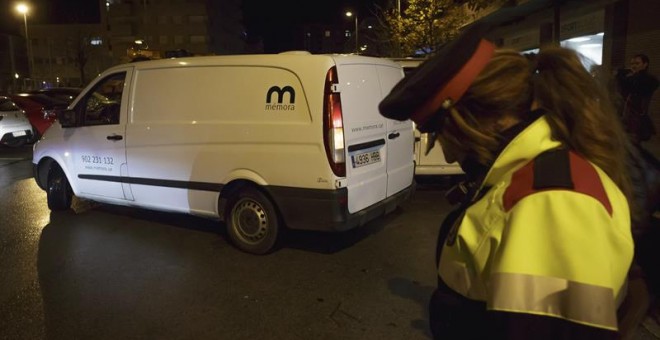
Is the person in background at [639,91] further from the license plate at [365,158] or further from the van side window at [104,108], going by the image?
the van side window at [104,108]

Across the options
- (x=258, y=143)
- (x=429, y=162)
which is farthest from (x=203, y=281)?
(x=429, y=162)

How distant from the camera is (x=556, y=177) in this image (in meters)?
1.11

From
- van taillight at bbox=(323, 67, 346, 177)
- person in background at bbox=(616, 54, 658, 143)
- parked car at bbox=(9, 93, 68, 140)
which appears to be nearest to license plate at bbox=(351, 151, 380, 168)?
van taillight at bbox=(323, 67, 346, 177)

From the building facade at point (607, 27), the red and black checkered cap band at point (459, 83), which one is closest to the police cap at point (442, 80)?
the red and black checkered cap band at point (459, 83)

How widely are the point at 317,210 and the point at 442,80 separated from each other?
382 centimetres

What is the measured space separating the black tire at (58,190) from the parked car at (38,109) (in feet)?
27.6

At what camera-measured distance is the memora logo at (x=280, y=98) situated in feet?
16.3

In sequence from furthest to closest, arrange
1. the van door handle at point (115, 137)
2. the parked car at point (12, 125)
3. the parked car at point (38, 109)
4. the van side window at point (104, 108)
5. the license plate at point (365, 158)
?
the parked car at point (38, 109) < the parked car at point (12, 125) < the van side window at point (104, 108) < the van door handle at point (115, 137) < the license plate at point (365, 158)

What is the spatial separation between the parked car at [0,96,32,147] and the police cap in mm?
15501

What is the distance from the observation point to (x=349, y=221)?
196 inches

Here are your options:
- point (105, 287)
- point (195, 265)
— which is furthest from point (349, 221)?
point (105, 287)

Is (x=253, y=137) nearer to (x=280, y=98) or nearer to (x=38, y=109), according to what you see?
(x=280, y=98)

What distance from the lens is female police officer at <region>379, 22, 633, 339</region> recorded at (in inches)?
41.7

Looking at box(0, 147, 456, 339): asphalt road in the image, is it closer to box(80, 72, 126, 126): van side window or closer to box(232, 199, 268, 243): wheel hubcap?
box(232, 199, 268, 243): wheel hubcap
